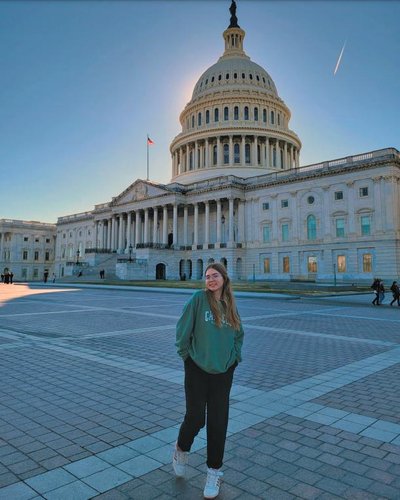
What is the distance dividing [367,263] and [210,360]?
53.6 meters

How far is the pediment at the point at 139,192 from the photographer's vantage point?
74.2 meters

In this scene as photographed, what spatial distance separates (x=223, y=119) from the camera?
84.4 m

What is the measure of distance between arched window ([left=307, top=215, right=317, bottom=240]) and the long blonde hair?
188 ft

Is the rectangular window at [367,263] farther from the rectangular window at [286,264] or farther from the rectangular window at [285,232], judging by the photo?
the rectangular window at [285,232]

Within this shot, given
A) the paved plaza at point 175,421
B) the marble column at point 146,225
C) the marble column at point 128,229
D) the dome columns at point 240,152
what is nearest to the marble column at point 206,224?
the marble column at point 146,225

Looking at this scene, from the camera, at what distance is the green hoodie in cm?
369

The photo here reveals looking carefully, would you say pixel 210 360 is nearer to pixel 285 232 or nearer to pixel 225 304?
pixel 225 304

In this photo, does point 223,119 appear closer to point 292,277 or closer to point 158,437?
point 292,277

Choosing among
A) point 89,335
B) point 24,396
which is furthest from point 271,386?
point 89,335

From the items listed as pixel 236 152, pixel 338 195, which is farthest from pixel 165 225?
pixel 338 195

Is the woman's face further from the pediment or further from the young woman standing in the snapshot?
the pediment

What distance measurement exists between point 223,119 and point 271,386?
8297 cm

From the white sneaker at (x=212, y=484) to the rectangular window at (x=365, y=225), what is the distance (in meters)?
54.1

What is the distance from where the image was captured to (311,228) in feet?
195
